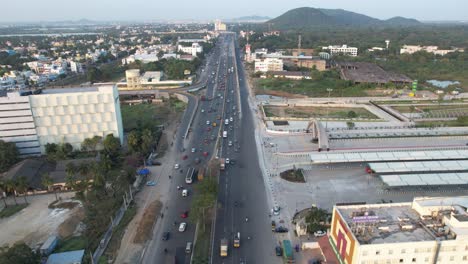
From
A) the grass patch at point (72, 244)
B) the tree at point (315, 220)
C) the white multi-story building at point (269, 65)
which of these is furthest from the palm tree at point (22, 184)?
the white multi-story building at point (269, 65)

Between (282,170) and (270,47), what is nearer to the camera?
(282,170)

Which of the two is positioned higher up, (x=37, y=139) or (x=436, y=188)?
(x=37, y=139)

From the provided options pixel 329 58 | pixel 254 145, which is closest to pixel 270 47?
pixel 329 58

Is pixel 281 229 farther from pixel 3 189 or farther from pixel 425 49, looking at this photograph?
pixel 425 49

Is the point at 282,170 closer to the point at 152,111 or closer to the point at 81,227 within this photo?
the point at 81,227

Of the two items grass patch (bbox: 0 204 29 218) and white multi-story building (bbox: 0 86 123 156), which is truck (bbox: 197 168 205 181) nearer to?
white multi-story building (bbox: 0 86 123 156)
